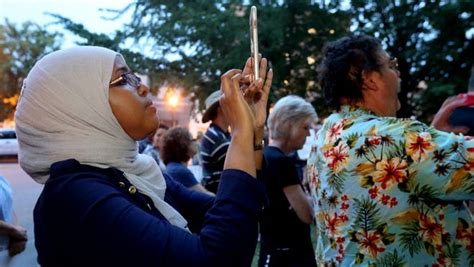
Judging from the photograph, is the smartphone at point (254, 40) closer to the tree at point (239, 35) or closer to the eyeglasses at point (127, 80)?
the eyeglasses at point (127, 80)

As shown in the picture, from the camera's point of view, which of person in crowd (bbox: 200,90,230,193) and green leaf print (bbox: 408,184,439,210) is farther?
person in crowd (bbox: 200,90,230,193)

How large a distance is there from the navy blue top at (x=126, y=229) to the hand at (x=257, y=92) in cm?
20

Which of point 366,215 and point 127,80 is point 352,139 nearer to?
point 366,215

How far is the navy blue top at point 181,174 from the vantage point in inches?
157

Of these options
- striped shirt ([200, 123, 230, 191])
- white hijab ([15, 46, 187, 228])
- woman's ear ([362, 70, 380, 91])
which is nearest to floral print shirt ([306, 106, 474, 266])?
woman's ear ([362, 70, 380, 91])

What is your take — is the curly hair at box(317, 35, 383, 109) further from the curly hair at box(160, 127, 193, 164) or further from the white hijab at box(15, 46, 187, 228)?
the curly hair at box(160, 127, 193, 164)

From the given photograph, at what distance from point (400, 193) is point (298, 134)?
173 cm

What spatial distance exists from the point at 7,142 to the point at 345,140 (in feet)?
39.0

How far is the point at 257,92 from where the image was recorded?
1339 millimetres

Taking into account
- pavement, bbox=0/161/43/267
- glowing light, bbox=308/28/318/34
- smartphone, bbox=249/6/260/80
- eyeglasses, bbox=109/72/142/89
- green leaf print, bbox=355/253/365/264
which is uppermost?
glowing light, bbox=308/28/318/34

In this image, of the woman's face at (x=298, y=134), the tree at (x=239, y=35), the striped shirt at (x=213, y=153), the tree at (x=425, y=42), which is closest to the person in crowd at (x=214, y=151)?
the striped shirt at (x=213, y=153)

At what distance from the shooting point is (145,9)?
12727 millimetres

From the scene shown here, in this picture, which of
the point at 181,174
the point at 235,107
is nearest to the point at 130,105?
the point at 235,107

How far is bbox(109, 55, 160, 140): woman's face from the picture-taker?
4.62ft
